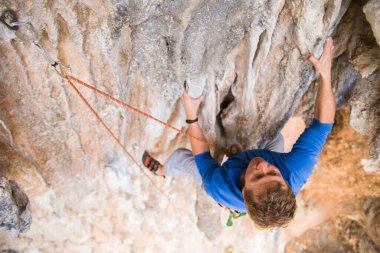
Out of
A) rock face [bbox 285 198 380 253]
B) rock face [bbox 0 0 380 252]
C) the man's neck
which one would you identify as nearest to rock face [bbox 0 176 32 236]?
rock face [bbox 0 0 380 252]

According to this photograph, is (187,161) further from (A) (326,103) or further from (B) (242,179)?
(A) (326,103)

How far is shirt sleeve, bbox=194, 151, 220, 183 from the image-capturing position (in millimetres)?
2139

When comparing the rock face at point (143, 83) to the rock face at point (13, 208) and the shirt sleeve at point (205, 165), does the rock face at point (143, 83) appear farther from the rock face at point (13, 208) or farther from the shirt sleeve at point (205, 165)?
the shirt sleeve at point (205, 165)

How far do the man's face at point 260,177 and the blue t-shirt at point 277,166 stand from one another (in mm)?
165

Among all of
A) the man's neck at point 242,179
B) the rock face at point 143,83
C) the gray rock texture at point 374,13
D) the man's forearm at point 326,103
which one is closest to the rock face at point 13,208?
the rock face at point 143,83

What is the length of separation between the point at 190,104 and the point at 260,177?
815mm

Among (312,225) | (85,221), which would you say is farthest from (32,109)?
(312,225)

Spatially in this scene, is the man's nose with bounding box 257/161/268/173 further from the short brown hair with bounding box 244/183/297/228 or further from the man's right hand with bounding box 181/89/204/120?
the man's right hand with bounding box 181/89/204/120

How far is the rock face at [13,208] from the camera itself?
2145 millimetres

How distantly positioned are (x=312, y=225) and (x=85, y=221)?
2647mm

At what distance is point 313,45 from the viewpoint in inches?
81.4

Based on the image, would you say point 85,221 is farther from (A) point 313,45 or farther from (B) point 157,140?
(A) point 313,45

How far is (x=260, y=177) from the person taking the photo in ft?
5.67

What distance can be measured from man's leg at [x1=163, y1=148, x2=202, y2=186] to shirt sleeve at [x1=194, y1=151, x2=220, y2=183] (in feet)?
0.74
